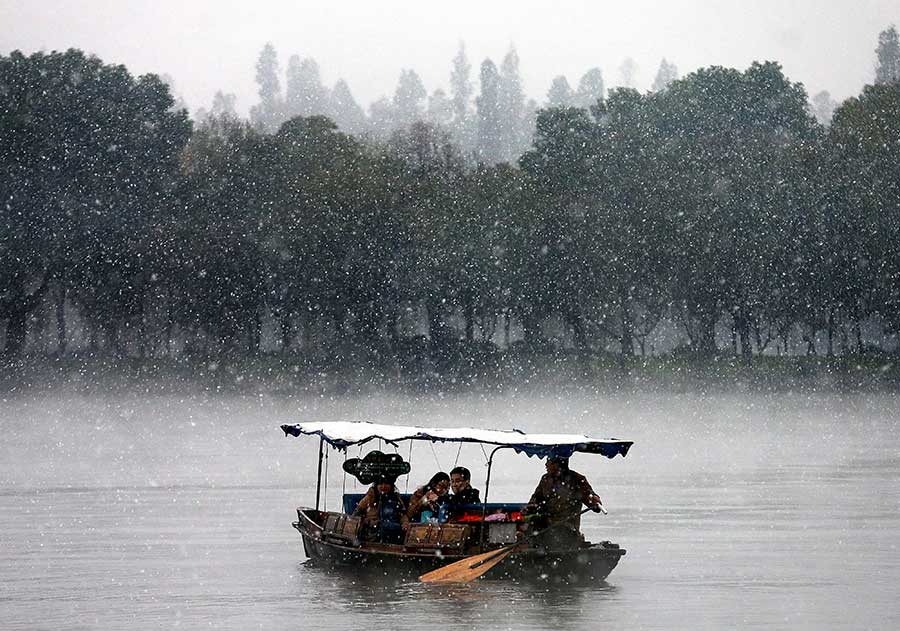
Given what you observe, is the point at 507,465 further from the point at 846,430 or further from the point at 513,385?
the point at 513,385

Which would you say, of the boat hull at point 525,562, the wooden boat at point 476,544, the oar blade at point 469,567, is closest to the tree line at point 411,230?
the wooden boat at point 476,544

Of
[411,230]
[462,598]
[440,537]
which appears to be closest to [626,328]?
[411,230]

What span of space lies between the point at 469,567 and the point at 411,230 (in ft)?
243

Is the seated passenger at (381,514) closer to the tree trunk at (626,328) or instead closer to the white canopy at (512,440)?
the white canopy at (512,440)

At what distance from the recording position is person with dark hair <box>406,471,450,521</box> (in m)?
32.4

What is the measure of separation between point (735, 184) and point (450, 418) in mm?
31646

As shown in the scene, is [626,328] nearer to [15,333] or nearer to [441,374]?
[441,374]

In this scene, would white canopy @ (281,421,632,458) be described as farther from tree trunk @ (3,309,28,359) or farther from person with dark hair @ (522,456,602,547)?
tree trunk @ (3,309,28,359)

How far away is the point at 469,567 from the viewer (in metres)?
30.8

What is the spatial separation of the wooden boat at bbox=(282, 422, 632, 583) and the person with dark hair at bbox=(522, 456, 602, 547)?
0.66 ft

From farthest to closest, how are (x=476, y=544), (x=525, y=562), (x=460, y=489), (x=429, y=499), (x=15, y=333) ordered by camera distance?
1. (x=15, y=333)
2. (x=460, y=489)
3. (x=429, y=499)
4. (x=476, y=544)
5. (x=525, y=562)

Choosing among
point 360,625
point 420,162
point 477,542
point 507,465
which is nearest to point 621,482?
point 507,465

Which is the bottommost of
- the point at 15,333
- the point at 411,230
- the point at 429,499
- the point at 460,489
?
the point at 429,499

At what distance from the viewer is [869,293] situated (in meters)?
97.9
